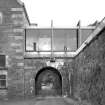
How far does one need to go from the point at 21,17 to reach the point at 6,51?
11.5 ft

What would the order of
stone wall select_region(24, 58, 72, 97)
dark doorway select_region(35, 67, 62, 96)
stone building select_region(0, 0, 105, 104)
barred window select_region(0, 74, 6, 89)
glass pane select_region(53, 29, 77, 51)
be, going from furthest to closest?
glass pane select_region(53, 29, 77, 51), dark doorway select_region(35, 67, 62, 96), stone wall select_region(24, 58, 72, 97), stone building select_region(0, 0, 105, 104), barred window select_region(0, 74, 6, 89)

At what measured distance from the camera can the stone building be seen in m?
19.9

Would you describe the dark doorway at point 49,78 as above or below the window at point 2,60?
below

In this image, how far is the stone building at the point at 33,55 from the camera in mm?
19859

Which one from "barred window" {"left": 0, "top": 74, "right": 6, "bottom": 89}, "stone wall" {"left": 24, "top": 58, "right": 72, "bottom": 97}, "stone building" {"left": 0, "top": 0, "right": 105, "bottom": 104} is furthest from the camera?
"stone wall" {"left": 24, "top": 58, "right": 72, "bottom": 97}

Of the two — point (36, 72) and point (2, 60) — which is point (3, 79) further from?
point (36, 72)

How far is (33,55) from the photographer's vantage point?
21047 mm

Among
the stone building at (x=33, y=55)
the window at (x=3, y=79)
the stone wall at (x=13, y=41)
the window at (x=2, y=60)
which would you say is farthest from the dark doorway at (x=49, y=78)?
the window at (x=2, y=60)

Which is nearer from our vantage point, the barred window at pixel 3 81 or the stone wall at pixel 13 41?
the barred window at pixel 3 81

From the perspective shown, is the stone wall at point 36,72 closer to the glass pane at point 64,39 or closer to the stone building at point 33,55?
the stone building at point 33,55

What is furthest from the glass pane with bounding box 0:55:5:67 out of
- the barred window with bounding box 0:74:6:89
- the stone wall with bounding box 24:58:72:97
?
the stone wall with bounding box 24:58:72:97

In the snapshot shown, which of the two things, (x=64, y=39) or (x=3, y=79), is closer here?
(x=3, y=79)

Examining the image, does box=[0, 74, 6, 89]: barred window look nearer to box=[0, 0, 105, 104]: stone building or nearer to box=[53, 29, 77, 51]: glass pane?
box=[0, 0, 105, 104]: stone building

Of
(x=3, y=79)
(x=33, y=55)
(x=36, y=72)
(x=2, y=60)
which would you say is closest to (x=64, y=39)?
(x=33, y=55)
